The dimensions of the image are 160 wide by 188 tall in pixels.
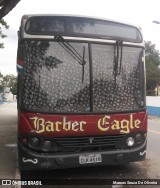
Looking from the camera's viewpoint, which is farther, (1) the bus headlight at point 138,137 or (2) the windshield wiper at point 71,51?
(1) the bus headlight at point 138,137

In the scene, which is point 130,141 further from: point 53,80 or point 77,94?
point 53,80

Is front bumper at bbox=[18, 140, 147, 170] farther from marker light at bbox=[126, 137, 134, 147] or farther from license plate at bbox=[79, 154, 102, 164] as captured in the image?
marker light at bbox=[126, 137, 134, 147]

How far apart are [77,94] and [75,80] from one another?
0.26 meters

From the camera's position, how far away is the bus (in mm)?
6551

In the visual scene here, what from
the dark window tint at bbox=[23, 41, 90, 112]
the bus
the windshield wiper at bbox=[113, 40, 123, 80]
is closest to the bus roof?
the bus

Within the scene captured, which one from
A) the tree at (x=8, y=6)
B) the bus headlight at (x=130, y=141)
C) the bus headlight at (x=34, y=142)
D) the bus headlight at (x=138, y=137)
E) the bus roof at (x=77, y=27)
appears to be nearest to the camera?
the bus headlight at (x=34, y=142)

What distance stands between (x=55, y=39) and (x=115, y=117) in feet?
6.00

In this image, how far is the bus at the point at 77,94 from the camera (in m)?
6.55

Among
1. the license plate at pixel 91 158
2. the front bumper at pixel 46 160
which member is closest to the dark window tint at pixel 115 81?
the license plate at pixel 91 158

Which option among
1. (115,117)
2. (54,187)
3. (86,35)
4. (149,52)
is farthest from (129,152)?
(149,52)

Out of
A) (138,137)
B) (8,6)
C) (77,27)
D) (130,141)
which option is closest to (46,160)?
(130,141)

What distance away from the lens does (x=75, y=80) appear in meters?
6.75

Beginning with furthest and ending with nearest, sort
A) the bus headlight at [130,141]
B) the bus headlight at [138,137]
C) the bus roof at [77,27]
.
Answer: the bus headlight at [138,137] < the bus headlight at [130,141] < the bus roof at [77,27]

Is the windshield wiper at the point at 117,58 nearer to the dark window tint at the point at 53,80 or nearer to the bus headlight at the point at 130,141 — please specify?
the dark window tint at the point at 53,80
